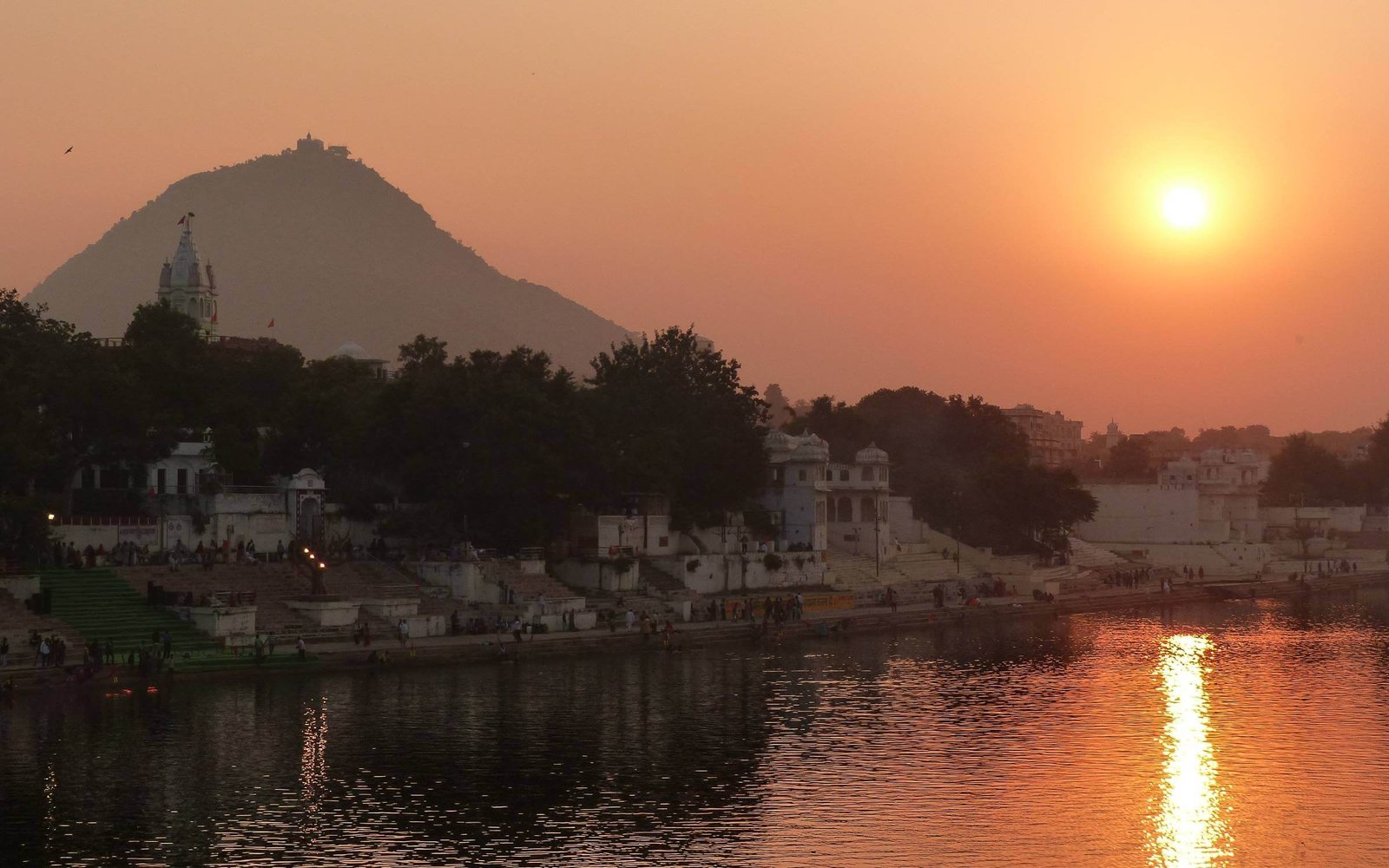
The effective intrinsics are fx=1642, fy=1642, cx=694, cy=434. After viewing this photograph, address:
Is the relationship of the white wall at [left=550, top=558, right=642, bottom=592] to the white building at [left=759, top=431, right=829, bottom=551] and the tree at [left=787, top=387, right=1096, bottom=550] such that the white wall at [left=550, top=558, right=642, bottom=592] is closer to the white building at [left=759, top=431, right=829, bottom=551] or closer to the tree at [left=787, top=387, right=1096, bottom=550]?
the white building at [left=759, top=431, right=829, bottom=551]

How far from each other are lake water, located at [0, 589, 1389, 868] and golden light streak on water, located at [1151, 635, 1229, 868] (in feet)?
0.37

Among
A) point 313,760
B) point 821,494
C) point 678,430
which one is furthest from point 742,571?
point 313,760

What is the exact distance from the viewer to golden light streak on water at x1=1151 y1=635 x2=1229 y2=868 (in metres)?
33.1

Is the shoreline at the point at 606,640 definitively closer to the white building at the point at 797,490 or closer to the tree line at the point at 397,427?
the tree line at the point at 397,427

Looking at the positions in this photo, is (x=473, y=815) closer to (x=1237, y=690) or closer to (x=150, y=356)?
(x=1237, y=690)

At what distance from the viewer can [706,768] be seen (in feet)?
133

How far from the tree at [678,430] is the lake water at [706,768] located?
64.9 ft

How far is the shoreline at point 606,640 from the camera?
48312 millimetres

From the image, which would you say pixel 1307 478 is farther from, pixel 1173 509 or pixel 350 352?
pixel 350 352

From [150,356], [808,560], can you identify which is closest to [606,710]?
[150,356]

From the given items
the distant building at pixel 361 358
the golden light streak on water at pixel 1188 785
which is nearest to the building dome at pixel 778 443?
the distant building at pixel 361 358

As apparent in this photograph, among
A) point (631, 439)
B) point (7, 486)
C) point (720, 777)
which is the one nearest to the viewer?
point (720, 777)

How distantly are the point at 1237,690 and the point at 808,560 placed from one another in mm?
31803

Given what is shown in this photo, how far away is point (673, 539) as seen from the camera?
272 feet
